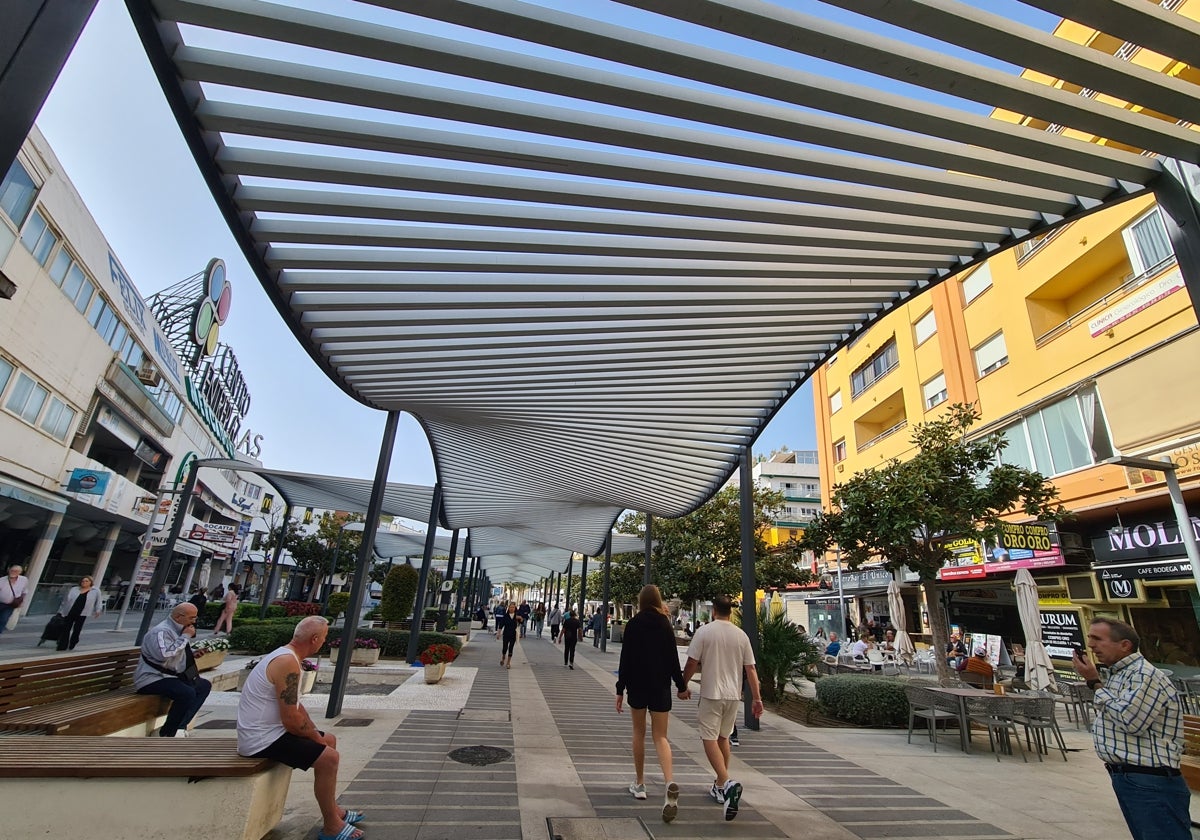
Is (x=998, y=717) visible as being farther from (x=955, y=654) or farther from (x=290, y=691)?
(x=955, y=654)

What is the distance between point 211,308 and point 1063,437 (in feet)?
122

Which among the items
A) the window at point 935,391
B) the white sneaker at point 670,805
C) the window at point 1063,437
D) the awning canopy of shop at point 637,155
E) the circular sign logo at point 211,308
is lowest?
the white sneaker at point 670,805

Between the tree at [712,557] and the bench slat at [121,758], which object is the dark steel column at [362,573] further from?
the tree at [712,557]

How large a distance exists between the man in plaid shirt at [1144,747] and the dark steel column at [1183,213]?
1977mm

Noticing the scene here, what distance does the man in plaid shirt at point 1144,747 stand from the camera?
8.92ft

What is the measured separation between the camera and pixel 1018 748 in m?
6.75

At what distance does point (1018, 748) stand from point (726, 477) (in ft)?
17.6

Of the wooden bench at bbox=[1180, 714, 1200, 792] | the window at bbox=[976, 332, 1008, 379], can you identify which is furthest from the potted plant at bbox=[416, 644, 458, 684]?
the window at bbox=[976, 332, 1008, 379]

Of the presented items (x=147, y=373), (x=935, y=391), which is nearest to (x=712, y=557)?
(x=935, y=391)

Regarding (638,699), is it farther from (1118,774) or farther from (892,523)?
(892,523)

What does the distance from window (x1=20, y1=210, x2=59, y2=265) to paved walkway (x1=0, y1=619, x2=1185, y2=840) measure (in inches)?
622

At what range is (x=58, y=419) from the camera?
63.5ft

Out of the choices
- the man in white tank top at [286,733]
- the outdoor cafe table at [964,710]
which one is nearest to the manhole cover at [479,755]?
the man in white tank top at [286,733]

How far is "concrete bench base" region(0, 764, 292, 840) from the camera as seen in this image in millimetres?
2715
